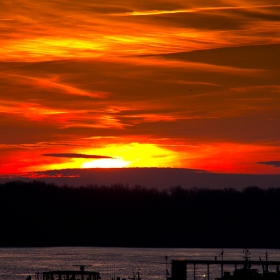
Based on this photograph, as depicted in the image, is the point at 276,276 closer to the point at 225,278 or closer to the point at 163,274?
the point at 225,278

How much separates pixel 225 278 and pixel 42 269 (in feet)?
328

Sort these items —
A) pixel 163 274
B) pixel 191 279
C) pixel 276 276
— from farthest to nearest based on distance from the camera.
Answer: pixel 163 274
pixel 191 279
pixel 276 276

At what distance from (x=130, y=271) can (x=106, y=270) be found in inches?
239

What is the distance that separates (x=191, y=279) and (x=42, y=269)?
1651 inches

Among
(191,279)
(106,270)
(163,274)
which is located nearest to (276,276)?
(191,279)

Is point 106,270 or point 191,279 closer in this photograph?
point 191,279

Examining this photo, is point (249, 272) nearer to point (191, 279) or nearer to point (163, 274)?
point (191, 279)

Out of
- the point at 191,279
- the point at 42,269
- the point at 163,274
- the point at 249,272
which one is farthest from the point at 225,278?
the point at 42,269

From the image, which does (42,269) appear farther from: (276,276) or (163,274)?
(276,276)

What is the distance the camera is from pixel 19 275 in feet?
584

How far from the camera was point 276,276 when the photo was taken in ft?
344

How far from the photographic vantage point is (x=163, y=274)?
619 feet

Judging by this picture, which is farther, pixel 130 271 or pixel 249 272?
pixel 130 271

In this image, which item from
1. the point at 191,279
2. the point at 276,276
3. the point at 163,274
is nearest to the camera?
the point at 276,276
